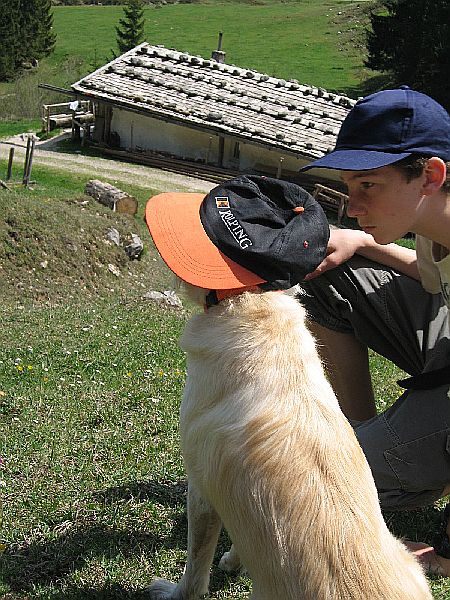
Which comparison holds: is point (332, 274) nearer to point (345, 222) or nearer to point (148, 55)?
point (345, 222)

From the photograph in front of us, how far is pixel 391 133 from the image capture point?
3.28 m

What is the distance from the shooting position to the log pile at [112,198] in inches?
835

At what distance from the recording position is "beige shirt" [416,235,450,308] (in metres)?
3.86

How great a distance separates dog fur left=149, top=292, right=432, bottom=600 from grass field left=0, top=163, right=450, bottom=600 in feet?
3.18

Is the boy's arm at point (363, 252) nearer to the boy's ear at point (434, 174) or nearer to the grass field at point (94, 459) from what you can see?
the boy's ear at point (434, 174)

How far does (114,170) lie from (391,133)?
27.5 meters

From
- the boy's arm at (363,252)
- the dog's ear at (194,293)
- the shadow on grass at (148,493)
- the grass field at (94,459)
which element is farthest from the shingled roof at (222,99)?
the dog's ear at (194,293)

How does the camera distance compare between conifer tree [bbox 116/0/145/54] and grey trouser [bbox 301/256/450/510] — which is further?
conifer tree [bbox 116/0/145/54]

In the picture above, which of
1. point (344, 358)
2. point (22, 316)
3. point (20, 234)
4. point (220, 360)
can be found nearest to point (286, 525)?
point (220, 360)

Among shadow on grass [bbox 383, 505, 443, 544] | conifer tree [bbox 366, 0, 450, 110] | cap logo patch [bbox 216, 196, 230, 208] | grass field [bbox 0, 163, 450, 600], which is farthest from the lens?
conifer tree [bbox 366, 0, 450, 110]

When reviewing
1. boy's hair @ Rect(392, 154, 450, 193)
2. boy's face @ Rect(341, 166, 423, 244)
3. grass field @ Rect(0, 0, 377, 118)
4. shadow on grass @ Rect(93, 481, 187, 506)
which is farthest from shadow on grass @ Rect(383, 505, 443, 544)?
grass field @ Rect(0, 0, 377, 118)

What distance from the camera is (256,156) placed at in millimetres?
30844

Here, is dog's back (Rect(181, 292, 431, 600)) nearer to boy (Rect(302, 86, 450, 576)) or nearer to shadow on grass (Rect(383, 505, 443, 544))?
boy (Rect(302, 86, 450, 576))

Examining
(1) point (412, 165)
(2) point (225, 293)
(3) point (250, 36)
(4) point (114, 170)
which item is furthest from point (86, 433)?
(3) point (250, 36)
